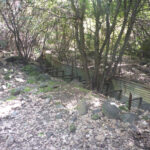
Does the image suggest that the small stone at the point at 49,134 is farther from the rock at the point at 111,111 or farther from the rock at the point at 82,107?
the rock at the point at 111,111

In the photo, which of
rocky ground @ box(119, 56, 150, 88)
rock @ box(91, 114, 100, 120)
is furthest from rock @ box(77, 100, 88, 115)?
rocky ground @ box(119, 56, 150, 88)

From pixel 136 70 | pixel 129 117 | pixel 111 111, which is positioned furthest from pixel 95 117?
pixel 136 70

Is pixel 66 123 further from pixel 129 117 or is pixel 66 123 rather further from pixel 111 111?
pixel 129 117

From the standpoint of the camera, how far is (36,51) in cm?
581

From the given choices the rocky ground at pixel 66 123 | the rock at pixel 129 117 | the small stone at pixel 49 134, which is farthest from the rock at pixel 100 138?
the small stone at pixel 49 134

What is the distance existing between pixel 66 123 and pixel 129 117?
0.96 metres

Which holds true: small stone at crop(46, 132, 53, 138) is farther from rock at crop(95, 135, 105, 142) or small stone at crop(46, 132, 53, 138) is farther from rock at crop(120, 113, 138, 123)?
rock at crop(120, 113, 138, 123)

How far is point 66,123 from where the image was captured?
87.9 inches

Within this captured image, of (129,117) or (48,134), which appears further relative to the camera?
(129,117)

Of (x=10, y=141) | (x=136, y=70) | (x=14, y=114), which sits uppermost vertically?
(x=136, y=70)

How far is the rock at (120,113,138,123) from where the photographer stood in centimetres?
224

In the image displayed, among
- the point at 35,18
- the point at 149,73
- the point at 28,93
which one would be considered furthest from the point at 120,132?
the point at 149,73

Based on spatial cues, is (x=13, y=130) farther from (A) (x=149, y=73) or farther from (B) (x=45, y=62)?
(A) (x=149, y=73)

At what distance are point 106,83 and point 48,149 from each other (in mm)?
3523
